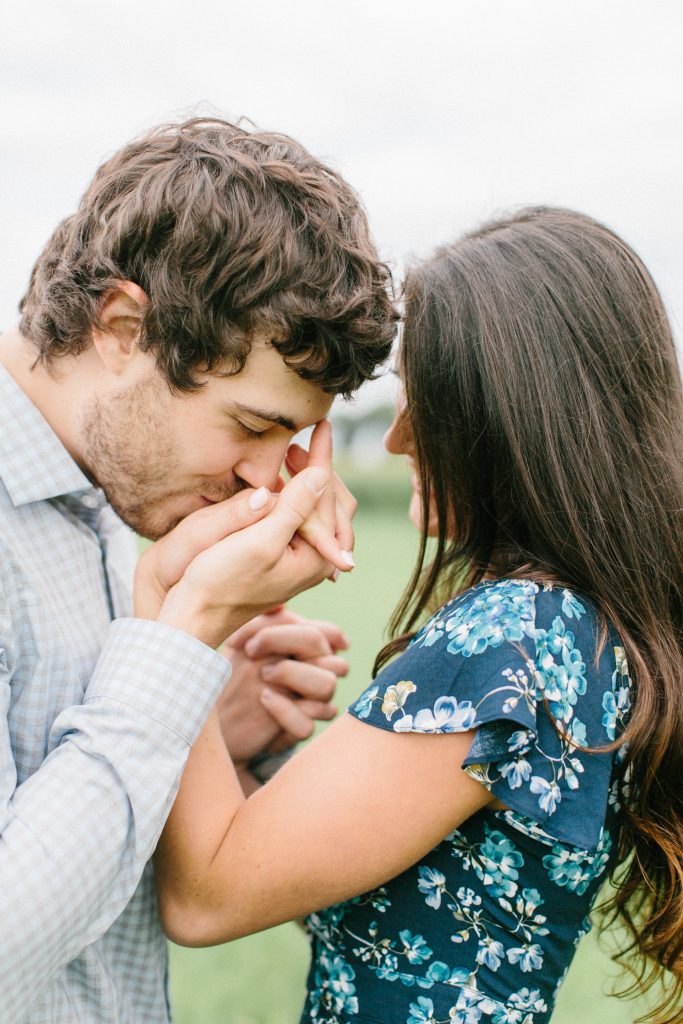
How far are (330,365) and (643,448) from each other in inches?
32.7

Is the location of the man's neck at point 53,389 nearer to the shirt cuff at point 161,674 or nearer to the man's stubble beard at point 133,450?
the man's stubble beard at point 133,450

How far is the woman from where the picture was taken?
6.17 ft

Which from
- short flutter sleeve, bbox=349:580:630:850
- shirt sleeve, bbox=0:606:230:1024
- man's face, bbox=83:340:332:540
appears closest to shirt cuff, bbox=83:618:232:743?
shirt sleeve, bbox=0:606:230:1024

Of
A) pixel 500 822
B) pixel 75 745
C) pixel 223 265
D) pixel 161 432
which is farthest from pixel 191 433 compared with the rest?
pixel 500 822

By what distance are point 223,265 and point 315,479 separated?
592 millimetres

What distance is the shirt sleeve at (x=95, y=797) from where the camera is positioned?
1614mm

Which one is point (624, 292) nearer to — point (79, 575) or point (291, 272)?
point (291, 272)

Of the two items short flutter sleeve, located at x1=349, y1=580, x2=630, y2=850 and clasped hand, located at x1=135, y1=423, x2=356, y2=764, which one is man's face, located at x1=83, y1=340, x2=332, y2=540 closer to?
clasped hand, located at x1=135, y1=423, x2=356, y2=764

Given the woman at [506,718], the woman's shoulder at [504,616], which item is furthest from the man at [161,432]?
the woman's shoulder at [504,616]

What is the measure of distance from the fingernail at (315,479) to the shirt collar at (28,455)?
0.55 m

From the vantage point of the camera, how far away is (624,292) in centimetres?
219

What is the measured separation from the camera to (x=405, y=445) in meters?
2.62

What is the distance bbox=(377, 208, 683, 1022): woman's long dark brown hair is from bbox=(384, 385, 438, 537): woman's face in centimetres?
20

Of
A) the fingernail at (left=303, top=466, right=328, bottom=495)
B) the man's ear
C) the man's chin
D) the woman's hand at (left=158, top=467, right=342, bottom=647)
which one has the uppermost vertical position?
the man's ear
